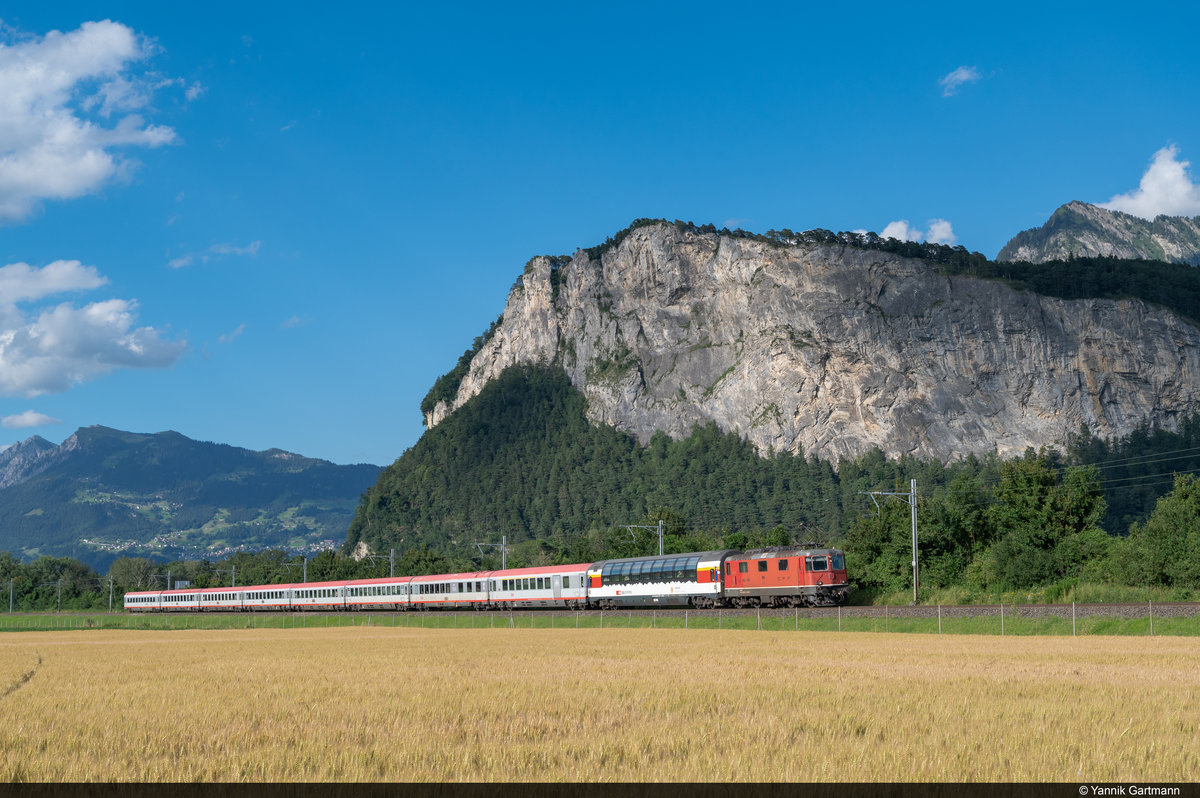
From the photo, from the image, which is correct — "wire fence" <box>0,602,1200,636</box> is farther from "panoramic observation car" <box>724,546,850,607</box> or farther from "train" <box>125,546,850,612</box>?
"train" <box>125,546,850,612</box>

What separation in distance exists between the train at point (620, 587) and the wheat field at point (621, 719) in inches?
1215

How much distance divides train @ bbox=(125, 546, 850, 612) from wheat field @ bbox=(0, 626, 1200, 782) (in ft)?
101

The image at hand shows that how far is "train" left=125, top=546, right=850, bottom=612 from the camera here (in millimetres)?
63000

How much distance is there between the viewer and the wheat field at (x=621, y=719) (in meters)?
11.1

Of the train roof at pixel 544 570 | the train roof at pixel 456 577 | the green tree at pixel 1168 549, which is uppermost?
the green tree at pixel 1168 549

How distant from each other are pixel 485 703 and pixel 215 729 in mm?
5116

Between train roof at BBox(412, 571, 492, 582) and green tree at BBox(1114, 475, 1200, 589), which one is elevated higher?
green tree at BBox(1114, 475, 1200, 589)

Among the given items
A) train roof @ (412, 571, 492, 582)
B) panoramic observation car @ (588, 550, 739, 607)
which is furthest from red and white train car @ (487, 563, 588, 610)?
train roof @ (412, 571, 492, 582)

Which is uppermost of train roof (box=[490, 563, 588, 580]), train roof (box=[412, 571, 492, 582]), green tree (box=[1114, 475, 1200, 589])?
green tree (box=[1114, 475, 1200, 589])

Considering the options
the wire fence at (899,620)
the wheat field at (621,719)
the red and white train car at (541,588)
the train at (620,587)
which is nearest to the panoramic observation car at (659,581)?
the train at (620,587)

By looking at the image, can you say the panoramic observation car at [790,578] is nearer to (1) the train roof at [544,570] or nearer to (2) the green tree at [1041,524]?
(2) the green tree at [1041,524]

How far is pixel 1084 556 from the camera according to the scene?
66.3 metres

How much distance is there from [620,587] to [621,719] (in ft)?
202
